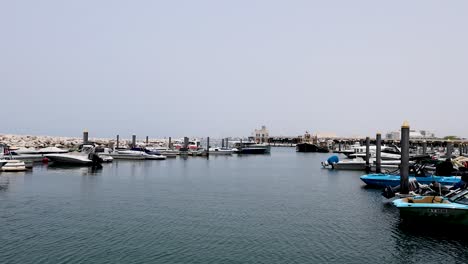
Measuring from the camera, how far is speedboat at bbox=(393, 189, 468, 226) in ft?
73.5

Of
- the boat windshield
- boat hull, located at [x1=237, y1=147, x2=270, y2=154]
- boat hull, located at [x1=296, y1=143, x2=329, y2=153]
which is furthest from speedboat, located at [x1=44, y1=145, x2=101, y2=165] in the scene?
boat hull, located at [x1=296, y1=143, x2=329, y2=153]

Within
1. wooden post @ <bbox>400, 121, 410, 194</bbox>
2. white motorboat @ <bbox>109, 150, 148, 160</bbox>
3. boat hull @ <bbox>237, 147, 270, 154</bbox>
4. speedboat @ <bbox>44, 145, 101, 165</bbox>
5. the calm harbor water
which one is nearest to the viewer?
the calm harbor water

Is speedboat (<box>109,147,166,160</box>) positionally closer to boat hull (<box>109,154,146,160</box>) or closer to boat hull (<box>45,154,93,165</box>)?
boat hull (<box>109,154,146,160</box>)

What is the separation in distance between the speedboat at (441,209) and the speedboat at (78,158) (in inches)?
1992

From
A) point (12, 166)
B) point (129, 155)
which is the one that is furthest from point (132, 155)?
point (12, 166)

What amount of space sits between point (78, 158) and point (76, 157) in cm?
39

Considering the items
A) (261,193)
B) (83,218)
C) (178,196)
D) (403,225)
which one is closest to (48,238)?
(83,218)

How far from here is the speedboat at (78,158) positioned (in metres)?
64.7

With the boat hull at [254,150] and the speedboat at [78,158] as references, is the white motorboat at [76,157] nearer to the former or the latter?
the speedboat at [78,158]

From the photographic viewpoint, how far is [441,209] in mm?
22781

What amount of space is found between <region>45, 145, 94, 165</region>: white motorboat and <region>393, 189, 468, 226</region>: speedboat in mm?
51245

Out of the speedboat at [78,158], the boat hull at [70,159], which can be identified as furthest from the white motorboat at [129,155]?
the boat hull at [70,159]

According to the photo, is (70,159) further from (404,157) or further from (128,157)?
(404,157)

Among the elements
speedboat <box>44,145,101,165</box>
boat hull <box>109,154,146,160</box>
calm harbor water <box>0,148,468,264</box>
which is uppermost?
speedboat <box>44,145,101,165</box>
